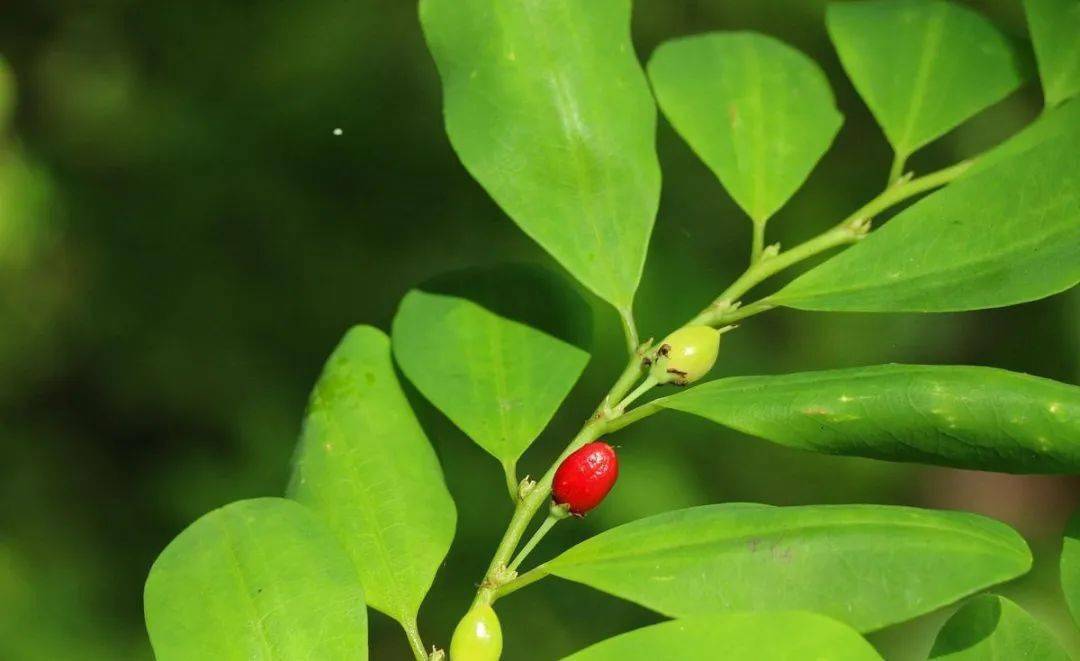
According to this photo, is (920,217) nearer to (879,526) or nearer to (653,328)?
(879,526)

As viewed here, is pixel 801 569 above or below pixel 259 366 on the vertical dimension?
above

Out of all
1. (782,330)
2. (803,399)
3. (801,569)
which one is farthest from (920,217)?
(782,330)

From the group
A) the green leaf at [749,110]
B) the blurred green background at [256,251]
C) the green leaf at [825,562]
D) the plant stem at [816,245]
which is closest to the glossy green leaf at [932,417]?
the green leaf at [825,562]

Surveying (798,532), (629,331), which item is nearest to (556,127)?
(629,331)

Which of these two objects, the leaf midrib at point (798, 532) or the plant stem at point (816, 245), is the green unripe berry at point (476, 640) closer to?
the leaf midrib at point (798, 532)

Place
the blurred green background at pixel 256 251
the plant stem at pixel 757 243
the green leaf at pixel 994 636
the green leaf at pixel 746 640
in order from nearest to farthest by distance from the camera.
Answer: the green leaf at pixel 746 640 → the green leaf at pixel 994 636 → the plant stem at pixel 757 243 → the blurred green background at pixel 256 251

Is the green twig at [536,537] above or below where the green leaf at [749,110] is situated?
below

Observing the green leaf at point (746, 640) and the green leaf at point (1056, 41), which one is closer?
the green leaf at point (746, 640)
